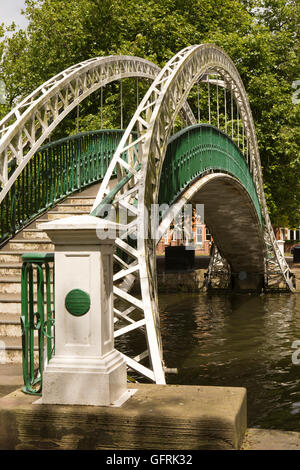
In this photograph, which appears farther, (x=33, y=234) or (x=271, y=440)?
(x=33, y=234)

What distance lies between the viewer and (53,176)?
13102 millimetres

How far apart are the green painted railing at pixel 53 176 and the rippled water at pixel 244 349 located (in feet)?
13.8

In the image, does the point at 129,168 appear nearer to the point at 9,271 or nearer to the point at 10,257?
the point at 10,257

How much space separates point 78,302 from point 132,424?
102cm

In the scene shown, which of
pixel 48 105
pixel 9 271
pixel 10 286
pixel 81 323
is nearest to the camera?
pixel 81 323

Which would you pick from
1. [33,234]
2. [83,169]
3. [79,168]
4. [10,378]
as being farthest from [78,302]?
[83,169]

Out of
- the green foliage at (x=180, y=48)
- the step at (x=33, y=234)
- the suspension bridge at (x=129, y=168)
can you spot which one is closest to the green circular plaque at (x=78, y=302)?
the suspension bridge at (x=129, y=168)

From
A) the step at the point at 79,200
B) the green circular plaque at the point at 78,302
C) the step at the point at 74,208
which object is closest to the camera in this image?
the green circular plaque at the point at 78,302

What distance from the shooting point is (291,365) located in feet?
43.5

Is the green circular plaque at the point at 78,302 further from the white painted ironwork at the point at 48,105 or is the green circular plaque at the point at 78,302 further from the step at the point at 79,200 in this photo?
the step at the point at 79,200

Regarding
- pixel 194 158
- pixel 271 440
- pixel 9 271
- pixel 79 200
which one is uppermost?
pixel 194 158

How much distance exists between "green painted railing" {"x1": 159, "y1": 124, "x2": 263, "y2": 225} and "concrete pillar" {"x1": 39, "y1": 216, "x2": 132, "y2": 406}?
295 inches

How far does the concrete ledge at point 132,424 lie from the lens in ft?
14.2
